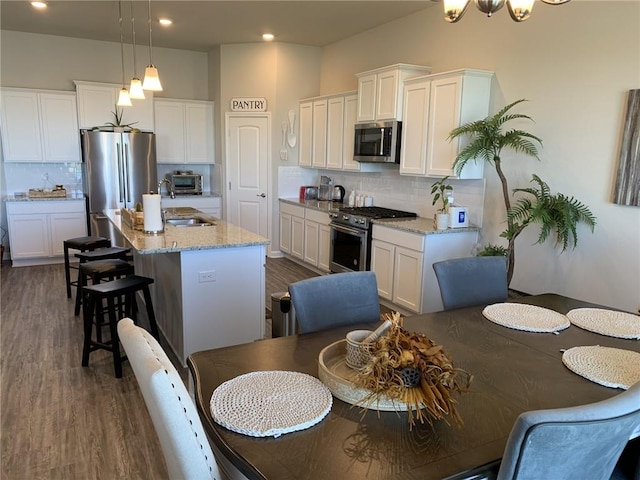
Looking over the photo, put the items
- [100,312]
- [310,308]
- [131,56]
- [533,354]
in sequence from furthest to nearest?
[131,56] < [100,312] < [310,308] < [533,354]

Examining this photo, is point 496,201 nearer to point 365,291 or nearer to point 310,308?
point 365,291

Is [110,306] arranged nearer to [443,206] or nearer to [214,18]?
[443,206]

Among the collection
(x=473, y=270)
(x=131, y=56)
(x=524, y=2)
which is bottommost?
(x=473, y=270)

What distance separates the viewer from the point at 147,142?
6.41 meters

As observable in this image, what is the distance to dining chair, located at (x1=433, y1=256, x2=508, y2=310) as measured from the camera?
2.48 meters

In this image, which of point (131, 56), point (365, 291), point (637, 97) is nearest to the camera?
point (365, 291)

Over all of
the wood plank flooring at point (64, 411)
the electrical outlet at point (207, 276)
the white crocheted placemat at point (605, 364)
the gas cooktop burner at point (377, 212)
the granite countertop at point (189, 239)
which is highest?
the gas cooktop burner at point (377, 212)

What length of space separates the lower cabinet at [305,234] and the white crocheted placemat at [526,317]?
341 centimetres

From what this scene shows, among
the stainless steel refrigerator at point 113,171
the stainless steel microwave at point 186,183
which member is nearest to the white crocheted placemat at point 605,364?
the stainless steel refrigerator at point 113,171

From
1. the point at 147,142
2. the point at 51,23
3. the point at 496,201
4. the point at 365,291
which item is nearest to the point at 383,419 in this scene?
the point at 365,291

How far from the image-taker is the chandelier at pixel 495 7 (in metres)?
1.88

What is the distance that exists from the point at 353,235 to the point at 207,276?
2100mm

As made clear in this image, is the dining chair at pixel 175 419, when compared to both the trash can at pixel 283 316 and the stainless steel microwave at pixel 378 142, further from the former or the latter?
the stainless steel microwave at pixel 378 142

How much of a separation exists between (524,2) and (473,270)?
4.36 feet
